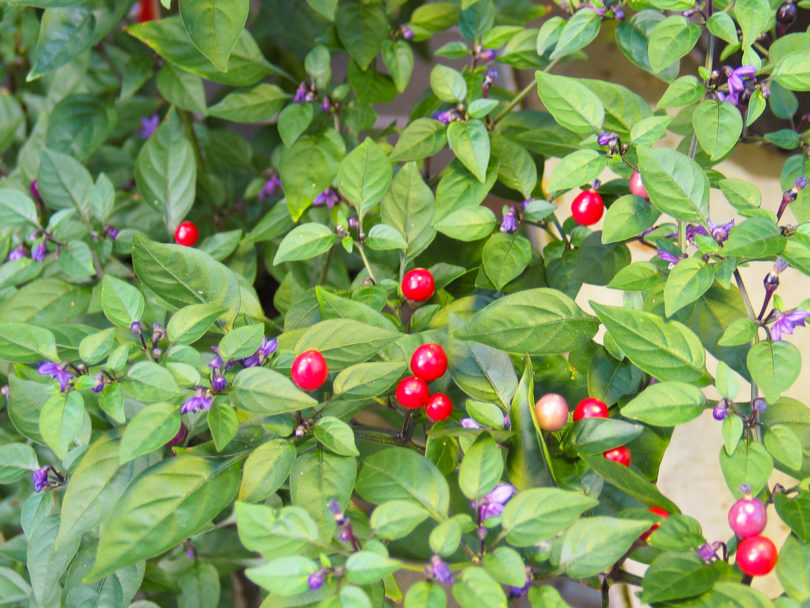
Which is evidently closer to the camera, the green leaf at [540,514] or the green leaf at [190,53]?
the green leaf at [540,514]

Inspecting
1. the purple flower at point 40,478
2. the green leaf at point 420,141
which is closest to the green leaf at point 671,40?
the green leaf at point 420,141

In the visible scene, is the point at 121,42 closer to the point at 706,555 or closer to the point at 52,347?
the point at 52,347

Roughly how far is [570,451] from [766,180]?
82cm

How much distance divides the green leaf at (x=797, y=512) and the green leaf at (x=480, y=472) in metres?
0.20

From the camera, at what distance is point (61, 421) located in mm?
532

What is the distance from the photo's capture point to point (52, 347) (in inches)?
21.7

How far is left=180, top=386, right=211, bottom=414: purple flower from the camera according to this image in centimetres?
51

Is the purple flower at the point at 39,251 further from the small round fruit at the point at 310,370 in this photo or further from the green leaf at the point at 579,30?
the green leaf at the point at 579,30

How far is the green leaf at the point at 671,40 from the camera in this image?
615 mm

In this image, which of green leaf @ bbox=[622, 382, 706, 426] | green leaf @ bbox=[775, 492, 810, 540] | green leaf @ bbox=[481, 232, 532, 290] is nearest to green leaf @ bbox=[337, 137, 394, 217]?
green leaf @ bbox=[481, 232, 532, 290]

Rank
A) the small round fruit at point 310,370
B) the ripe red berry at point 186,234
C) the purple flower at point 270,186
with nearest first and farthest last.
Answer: the small round fruit at point 310,370, the ripe red berry at point 186,234, the purple flower at point 270,186

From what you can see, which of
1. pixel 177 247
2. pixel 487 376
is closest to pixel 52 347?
pixel 177 247

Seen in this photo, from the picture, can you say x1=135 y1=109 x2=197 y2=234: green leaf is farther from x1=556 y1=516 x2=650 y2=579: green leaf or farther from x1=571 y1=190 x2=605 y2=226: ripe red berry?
x1=556 y1=516 x2=650 y2=579: green leaf

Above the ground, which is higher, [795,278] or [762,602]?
[762,602]
